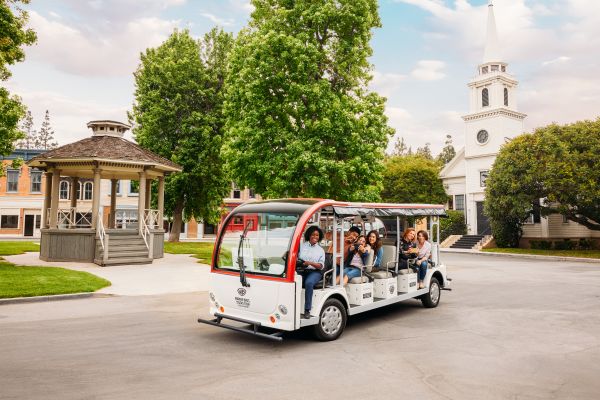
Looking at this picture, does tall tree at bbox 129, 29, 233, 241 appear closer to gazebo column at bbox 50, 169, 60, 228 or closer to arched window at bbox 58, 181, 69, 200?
gazebo column at bbox 50, 169, 60, 228

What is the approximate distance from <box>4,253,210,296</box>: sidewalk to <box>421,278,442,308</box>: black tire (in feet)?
20.7

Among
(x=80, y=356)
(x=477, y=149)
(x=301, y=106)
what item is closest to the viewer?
(x=80, y=356)

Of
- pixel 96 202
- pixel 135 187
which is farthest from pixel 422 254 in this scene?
pixel 135 187

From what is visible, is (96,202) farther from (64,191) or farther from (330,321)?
(64,191)

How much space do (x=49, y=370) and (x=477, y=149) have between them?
37997mm

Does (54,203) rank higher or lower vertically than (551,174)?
lower

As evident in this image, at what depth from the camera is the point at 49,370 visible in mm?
5742

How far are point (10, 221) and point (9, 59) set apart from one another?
33.5 metres

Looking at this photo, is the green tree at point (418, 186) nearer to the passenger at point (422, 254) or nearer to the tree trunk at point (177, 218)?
the tree trunk at point (177, 218)

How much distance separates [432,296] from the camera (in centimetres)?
1041

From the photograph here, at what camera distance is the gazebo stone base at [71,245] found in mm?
18406

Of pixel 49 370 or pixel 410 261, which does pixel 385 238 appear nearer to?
pixel 410 261

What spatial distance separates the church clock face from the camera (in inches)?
1474

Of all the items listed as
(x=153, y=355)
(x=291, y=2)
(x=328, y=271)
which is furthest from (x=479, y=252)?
(x=153, y=355)
